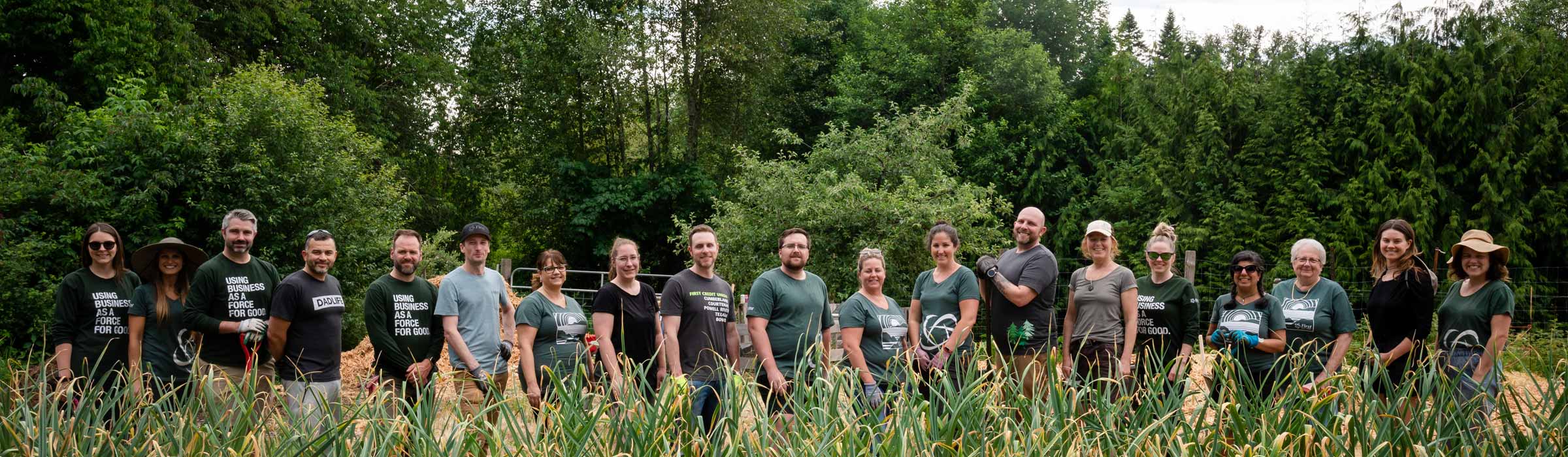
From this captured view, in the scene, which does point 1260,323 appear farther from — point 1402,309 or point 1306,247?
point 1402,309

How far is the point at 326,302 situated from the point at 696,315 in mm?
1521

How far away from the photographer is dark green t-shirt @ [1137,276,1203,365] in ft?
15.5

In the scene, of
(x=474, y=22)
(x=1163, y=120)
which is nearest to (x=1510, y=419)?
(x=1163, y=120)

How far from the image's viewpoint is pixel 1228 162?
671 inches

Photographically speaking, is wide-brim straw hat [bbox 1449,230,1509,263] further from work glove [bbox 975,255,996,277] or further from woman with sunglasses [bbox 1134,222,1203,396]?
work glove [bbox 975,255,996,277]

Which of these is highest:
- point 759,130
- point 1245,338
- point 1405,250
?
point 759,130

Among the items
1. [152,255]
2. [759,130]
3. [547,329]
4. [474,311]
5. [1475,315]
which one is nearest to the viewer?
[1475,315]

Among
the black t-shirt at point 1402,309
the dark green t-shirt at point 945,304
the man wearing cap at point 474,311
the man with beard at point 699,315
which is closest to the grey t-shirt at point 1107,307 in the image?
the dark green t-shirt at point 945,304

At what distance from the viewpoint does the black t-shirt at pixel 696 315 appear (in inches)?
175

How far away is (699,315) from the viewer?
4492 millimetres

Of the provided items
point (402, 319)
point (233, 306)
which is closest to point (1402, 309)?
point (402, 319)

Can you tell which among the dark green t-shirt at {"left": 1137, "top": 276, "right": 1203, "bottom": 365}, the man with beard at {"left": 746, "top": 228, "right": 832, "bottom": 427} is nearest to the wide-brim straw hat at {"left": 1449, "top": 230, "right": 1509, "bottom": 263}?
the dark green t-shirt at {"left": 1137, "top": 276, "right": 1203, "bottom": 365}

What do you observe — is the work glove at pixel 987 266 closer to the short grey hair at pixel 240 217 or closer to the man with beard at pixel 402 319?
the man with beard at pixel 402 319

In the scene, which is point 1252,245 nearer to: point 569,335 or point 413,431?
point 569,335
